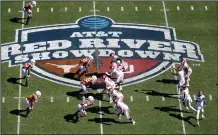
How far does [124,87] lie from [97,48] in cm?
374

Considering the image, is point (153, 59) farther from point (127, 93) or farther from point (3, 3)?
point (3, 3)

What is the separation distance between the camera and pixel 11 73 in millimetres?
35625

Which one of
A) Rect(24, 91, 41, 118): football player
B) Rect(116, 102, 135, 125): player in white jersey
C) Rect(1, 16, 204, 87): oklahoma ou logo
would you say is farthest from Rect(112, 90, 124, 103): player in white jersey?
Rect(24, 91, 41, 118): football player

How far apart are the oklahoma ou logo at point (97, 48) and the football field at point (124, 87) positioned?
0.15 m

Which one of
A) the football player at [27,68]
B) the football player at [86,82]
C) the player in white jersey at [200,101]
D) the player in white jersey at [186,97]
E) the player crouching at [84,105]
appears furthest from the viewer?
the football player at [27,68]

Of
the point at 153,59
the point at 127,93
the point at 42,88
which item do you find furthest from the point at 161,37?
the point at 42,88

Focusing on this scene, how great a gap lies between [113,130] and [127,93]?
300cm

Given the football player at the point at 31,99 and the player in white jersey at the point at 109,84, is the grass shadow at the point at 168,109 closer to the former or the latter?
the player in white jersey at the point at 109,84

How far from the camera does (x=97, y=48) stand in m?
37.6

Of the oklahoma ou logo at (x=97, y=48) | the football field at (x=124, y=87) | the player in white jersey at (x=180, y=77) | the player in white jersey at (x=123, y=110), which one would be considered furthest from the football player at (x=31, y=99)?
the player in white jersey at (x=180, y=77)

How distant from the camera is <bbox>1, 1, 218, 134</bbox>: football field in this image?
32312 mm

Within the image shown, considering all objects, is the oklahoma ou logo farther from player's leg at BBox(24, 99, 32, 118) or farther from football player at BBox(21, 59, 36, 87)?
player's leg at BBox(24, 99, 32, 118)

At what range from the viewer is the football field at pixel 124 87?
3231 centimetres

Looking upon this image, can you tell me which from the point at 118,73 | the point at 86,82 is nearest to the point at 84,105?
the point at 86,82
